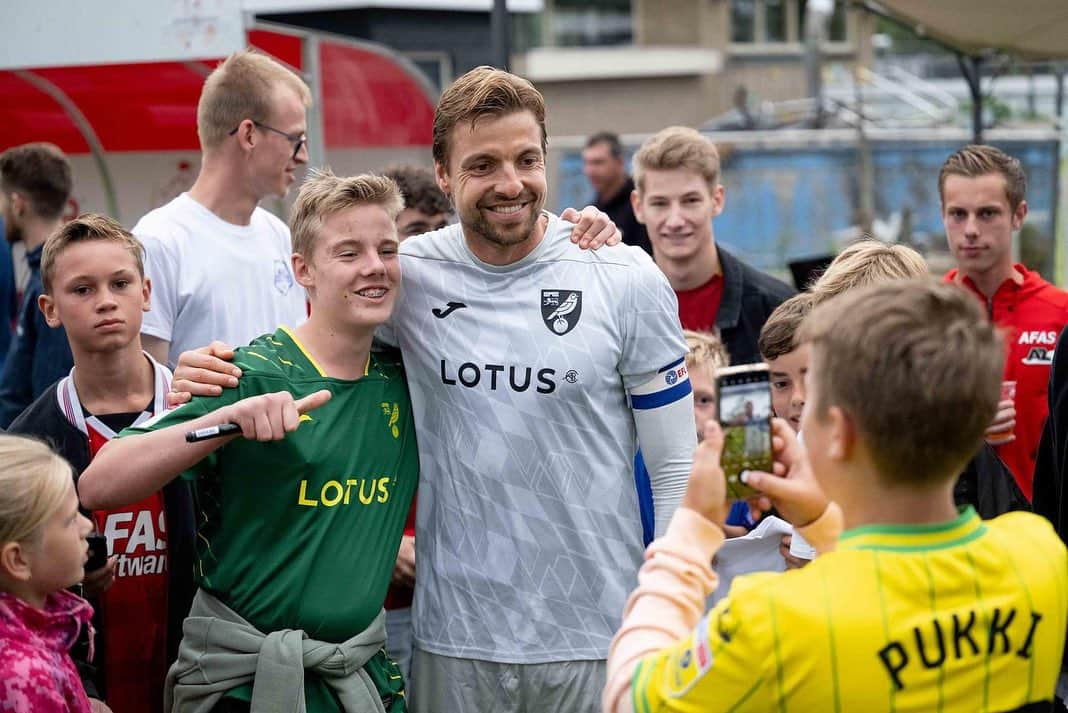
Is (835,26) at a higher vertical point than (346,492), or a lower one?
higher

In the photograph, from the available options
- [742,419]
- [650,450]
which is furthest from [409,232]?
[742,419]

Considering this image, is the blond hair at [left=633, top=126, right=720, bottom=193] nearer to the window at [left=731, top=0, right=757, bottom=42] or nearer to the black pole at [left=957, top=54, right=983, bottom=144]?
the black pole at [left=957, top=54, right=983, bottom=144]

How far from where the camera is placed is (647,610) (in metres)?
2.07

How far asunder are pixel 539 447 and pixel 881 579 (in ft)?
4.44

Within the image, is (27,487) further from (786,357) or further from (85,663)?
(786,357)

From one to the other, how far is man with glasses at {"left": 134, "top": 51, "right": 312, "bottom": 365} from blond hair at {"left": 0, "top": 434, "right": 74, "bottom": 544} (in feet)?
5.47

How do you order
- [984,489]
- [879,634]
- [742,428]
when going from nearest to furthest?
[879,634] < [742,428] < [984,489]

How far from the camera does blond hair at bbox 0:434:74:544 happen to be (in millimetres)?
2625

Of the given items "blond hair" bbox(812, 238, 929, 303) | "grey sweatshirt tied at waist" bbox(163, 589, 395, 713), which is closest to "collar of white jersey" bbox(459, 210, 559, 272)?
"blond hair" bbox(812, 238, 929, 303)

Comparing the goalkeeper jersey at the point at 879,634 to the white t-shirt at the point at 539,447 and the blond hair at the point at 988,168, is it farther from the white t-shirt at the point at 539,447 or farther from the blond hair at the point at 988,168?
the blond hair at the point at 988,168

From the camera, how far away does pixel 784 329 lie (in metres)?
3.67

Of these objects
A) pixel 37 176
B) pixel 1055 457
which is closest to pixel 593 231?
pixel 1055 457

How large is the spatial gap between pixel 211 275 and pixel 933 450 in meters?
3.12

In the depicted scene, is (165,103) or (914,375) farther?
(165,103)
